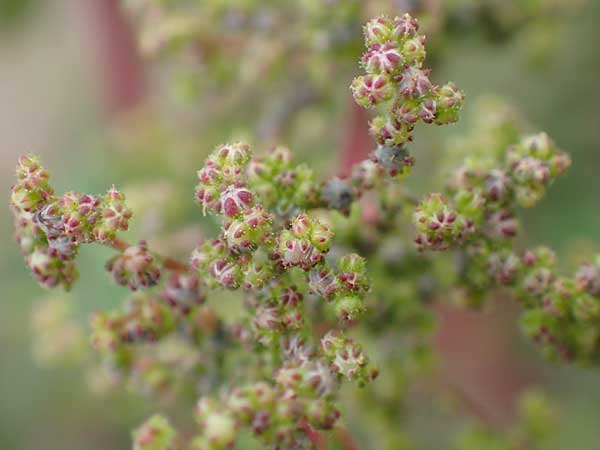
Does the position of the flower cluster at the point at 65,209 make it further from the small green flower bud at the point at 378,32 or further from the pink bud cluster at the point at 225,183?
the small green flower bud at the point at 378,32

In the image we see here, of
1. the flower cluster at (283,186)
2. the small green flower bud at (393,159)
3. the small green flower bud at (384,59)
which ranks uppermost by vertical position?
the flower cluster at (283,186)

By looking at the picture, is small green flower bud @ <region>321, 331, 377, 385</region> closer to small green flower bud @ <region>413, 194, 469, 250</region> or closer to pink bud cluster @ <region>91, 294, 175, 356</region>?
small green flower bud @ <region>413, 194, 469, 250</region>

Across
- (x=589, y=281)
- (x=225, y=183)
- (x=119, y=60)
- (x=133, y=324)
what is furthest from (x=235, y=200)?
(x=119, y=60)

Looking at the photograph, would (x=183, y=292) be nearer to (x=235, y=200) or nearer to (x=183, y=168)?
(x=235, y=200)

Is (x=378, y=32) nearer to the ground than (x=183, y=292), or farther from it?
farther from it

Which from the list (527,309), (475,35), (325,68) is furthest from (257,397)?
(475,35)

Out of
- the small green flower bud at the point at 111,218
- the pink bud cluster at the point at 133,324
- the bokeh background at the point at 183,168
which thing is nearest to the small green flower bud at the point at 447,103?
the small green flower bud at the point at 111,218
